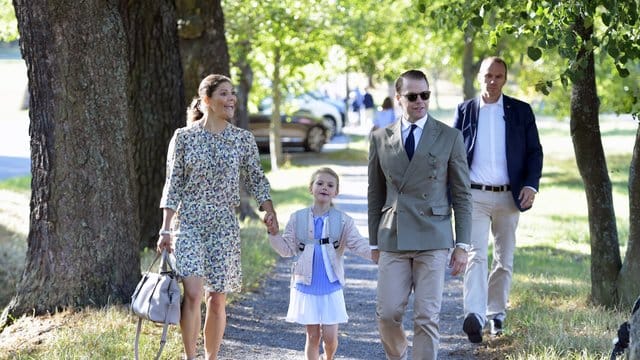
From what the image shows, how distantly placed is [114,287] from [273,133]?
871 inches

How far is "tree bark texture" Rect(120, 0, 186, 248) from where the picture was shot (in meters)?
12.9

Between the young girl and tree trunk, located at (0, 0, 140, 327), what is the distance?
2439mm

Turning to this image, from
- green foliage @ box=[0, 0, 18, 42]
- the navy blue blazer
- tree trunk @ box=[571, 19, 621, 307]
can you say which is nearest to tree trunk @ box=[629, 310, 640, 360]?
the navy blue blazer

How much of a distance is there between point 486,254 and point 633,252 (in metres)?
1.87

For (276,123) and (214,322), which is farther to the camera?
(276,123)

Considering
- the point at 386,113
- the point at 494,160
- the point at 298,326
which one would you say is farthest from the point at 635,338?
the point at 386,113

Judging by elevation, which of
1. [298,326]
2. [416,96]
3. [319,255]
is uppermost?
[416,96]

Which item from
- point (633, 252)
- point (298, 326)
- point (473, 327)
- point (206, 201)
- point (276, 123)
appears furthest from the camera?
point (276, 123)

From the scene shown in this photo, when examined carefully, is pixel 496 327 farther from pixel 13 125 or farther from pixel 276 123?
pixel 13 125

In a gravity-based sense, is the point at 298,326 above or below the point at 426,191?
below

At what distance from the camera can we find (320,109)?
42000 mm

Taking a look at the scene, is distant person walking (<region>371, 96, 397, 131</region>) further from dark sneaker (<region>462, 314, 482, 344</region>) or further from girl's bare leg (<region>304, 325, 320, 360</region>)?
girl's bare leg (<region>304, 325, 320, 360</region>)

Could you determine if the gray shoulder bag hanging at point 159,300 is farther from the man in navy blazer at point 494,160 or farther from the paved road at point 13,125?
the paved road at point 13,125

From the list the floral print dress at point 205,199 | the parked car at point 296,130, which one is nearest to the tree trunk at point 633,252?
the floral print dress at point 205,199
